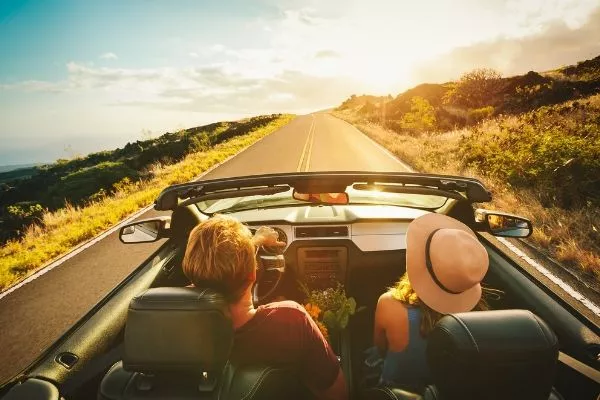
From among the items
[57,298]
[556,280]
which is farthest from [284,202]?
[556,280]

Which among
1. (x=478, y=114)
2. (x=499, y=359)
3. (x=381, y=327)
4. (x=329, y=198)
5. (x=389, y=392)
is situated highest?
(x=329, y=198)

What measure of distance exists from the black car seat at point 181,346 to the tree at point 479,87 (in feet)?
156

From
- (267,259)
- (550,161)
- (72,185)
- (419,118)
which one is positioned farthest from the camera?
(419,118)

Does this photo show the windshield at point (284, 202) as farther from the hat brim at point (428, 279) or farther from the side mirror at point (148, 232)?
the hat brim at point (428, 279)

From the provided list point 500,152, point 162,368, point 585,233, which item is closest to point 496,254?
point 162,368

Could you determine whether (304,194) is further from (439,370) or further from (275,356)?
(439,370)

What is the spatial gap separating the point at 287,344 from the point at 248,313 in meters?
0.24

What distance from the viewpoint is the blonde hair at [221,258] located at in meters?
1.88

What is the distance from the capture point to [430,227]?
2.26 meters

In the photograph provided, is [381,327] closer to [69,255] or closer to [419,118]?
[69,255]

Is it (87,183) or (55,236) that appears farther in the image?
(87,183)

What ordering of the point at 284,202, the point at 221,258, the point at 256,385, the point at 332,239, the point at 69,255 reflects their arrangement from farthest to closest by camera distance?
the point at 69,255 → the point at 284,202 → the point at 332,239 → the point at 221,258 → the point at 256,385

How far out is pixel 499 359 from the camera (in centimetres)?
139

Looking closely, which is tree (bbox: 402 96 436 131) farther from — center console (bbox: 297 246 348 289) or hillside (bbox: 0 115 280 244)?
center console (bbox: 297 246 348 289)
